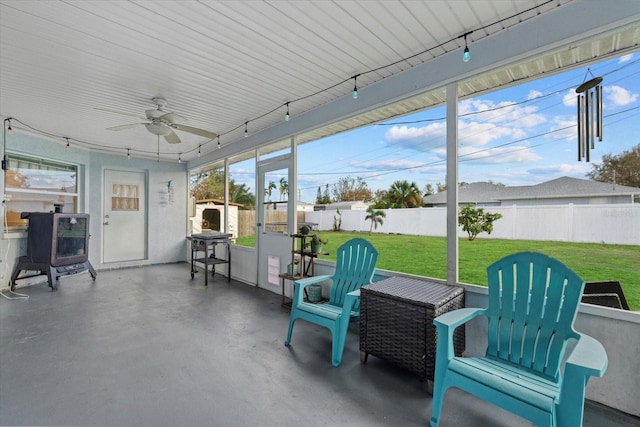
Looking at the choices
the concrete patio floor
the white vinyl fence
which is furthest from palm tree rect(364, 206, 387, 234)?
the concrete patio floor

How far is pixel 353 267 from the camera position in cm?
314

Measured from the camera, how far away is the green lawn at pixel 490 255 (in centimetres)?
218

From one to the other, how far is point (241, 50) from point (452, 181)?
7.24ft

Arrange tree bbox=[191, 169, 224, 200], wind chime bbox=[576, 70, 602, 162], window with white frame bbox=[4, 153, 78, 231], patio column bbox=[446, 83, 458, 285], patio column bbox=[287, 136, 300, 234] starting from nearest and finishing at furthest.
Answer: wind chime bbox=[576, 70, 602, 162] < patio column bbox=[446, 83, 458, 285] < patio column bbox=[287, 136, 300, 234] < window with white frame bbox=[4, 153, 78, 231] < tree bbox=[191, 169, 224, 200]

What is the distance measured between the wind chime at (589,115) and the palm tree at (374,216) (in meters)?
2.19

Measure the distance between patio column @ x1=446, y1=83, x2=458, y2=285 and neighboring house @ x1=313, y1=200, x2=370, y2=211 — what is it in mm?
1832

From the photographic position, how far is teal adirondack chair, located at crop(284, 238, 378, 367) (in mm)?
2525

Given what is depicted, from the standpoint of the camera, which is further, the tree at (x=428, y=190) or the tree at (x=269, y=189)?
the tree at (x=269, y=189)

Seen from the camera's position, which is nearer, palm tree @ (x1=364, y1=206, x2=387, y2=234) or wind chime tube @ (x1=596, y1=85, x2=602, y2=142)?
wind chime tube @ (x1=596, y1=85, x2=602, y2=142)

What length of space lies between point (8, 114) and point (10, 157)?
1039mm

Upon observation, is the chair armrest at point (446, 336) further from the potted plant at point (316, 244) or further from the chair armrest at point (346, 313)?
the potted plant at point (316, 244)

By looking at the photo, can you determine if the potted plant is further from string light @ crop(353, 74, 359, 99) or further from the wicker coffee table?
string light @ crop(353, 74, 359, 99)

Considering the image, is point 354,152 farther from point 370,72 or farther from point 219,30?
point 219,30

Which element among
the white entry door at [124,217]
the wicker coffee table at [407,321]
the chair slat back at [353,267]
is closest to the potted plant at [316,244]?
the chair slat back at [353,267]
